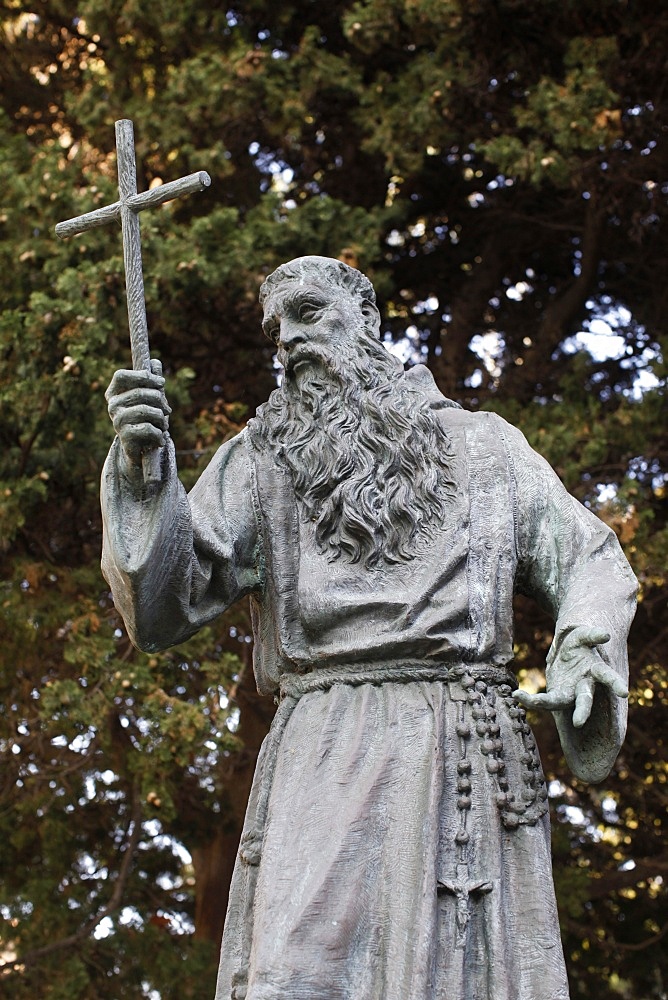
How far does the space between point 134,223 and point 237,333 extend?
574cm

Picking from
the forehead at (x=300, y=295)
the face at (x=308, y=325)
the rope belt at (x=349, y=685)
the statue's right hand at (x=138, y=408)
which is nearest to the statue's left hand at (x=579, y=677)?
the rope belt at (x=349, y=685)

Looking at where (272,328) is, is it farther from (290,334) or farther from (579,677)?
(579,677)

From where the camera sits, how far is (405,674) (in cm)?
358

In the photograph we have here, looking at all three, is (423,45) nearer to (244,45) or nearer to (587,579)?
(244,45)

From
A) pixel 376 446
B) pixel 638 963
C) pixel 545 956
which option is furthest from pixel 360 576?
pixel 638 963

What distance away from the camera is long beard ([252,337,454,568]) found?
3.75 meters

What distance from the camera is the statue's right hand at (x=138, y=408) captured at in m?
3.38

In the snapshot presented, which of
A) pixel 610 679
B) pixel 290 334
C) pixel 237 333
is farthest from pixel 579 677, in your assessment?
pixel 237 333

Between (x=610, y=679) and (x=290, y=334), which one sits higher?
(x=290, y=334)

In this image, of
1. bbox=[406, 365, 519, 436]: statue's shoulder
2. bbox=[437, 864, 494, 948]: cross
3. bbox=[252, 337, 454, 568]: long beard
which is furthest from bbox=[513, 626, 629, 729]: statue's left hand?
bbox=[406, 365, 519, 436]: statue's shoulder

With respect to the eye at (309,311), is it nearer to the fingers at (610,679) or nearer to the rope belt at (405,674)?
the rope belt at (405,674)

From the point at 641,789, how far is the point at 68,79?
19.0 ft

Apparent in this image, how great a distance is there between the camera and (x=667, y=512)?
29.7 feet

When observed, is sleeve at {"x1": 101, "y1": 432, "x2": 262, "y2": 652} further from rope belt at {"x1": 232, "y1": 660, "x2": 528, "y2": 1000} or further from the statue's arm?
rope belt at {"x1": 232, "y1": 660, "x2": 528, "y2": 1000}
